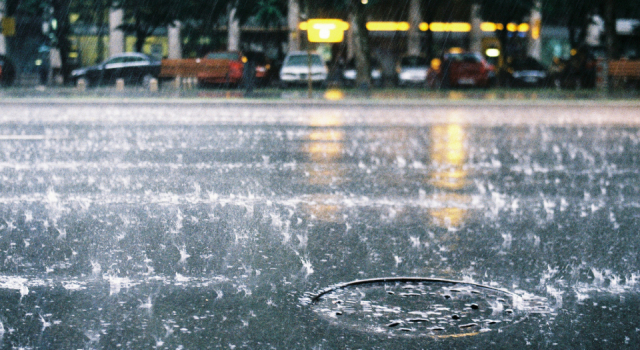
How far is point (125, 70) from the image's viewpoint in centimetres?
3584

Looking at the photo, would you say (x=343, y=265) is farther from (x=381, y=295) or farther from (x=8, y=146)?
(x=8, y=146)

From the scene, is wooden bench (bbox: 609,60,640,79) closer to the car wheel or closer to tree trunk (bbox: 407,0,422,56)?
the car wheel

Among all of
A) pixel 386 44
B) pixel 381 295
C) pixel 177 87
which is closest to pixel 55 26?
pixel 177 87

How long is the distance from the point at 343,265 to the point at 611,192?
3.95 meters

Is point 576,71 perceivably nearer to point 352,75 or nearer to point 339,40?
point 352,75

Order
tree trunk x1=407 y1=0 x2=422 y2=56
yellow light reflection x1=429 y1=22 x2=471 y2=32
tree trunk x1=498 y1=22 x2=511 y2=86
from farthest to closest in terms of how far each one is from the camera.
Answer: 1. yellow light reflection x1=429 y1=22 x2=471 y2=32
2. tree trunk x1=407 y1=0 x2=422 y2=56
3. tree trunk x1=498 y1=22 x2=511 y2=86

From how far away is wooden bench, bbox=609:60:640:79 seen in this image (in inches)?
1147

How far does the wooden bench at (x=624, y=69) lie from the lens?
95.6ft

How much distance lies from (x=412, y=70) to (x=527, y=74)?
5035mm

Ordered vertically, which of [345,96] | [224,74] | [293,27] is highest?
[293,27]

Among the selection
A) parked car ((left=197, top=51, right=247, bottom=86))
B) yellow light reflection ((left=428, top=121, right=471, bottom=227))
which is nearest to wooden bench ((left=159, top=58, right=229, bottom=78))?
parked car ((left=197, top=51, right=247, bottom=86))

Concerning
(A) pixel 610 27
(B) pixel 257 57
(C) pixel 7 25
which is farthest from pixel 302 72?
(A) pixel 610 27

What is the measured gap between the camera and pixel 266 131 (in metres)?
14.7

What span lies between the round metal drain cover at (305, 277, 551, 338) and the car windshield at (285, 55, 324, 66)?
1128 inches
